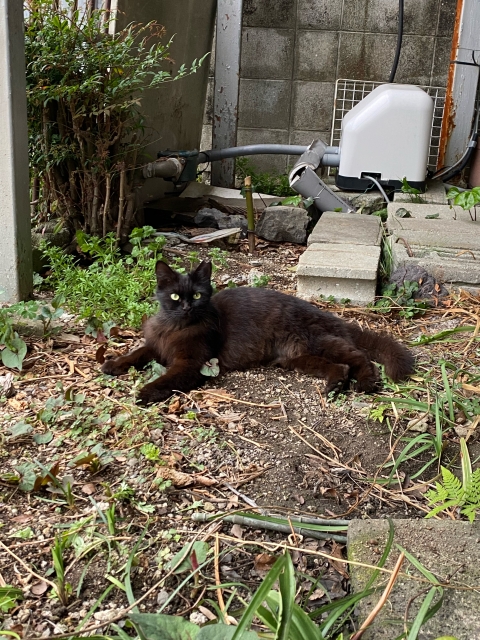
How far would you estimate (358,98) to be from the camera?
7781 millimetres

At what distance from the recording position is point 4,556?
1.80m

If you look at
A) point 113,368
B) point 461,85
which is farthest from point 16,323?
point 461,85

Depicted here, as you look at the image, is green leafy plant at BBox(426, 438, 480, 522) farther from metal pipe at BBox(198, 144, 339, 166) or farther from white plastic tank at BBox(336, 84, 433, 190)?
metal pipe at BBox(198, 144, 339, 166)

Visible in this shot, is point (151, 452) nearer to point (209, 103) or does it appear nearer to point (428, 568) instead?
point (428, 568)

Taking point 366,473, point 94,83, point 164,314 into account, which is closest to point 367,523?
point 366,473

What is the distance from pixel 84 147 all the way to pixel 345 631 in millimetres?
3450

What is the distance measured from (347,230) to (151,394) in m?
2.48

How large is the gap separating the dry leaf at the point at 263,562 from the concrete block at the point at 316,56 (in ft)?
22.6

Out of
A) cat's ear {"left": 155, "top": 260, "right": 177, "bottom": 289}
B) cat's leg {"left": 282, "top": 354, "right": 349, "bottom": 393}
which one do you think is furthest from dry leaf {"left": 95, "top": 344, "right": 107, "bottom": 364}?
cat's leg {"left": 282, "top": 354, "right": 349, "bottom": 393}

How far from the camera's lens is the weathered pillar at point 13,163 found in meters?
3.14

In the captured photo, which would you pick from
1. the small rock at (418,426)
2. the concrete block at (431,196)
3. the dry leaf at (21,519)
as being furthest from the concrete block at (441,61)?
the dry leaf at (21,519)

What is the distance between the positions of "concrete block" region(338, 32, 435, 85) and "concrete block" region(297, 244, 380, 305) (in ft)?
14.7

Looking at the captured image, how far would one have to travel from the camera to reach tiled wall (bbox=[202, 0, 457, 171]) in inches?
295

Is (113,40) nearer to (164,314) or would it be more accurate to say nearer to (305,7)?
(164,314)
